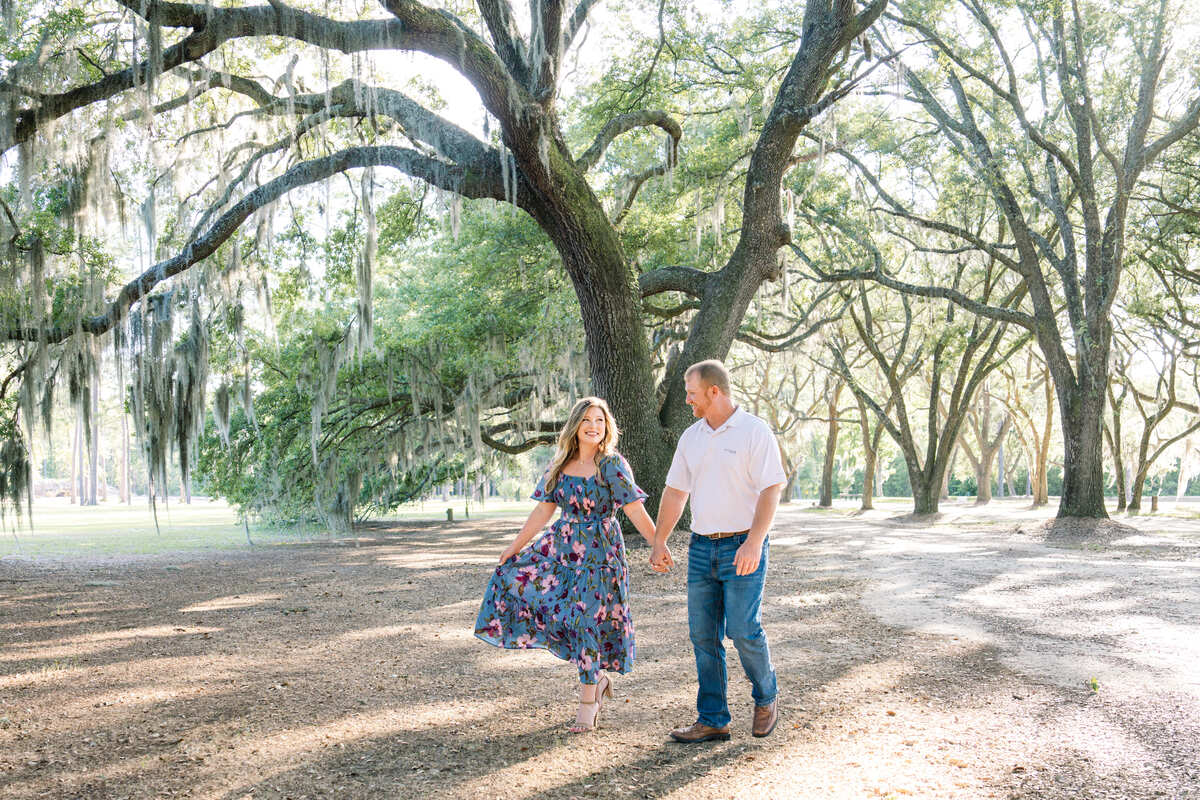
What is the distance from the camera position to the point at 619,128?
11.2 m

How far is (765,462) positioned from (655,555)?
2.11 feet

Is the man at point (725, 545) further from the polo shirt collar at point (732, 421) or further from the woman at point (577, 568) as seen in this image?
the woman at point (577, 568)

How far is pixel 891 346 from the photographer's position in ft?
90.8

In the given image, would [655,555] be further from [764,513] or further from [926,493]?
[926,493]

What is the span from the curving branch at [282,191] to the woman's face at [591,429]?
6.16 metres

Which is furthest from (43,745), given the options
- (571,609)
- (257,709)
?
(571,609)

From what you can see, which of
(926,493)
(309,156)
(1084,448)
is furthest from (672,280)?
(926,493)

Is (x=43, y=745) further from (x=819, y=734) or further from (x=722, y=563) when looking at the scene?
(x=819, y=734)

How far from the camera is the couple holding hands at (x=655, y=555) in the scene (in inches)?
143

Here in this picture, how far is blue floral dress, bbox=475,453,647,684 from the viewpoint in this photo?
12.8 feet

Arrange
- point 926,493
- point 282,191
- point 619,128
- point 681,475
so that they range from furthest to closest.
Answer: point 926,493 < point 619,128 < point 282,191 < point 681,475

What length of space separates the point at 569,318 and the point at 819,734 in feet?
33.2

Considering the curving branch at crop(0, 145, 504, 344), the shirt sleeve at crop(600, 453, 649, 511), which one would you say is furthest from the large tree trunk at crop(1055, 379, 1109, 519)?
the shirt sleeve at crop(600, 453, 649, 511)

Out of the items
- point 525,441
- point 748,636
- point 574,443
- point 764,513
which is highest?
point 525,441
